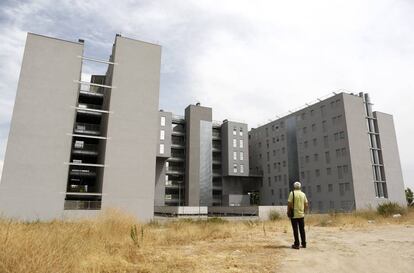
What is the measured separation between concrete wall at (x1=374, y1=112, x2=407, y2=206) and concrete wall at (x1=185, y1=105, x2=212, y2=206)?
34.6 metres

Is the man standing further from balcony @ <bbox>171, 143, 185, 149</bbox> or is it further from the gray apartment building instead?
balcony @ <bbox>171, 143, 185, 149</bbox>

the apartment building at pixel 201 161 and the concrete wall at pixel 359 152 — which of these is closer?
the concrete wall at pixel 359 152

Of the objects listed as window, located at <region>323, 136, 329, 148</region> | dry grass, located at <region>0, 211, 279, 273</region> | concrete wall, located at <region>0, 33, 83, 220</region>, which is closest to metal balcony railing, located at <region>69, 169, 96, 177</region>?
concrete wall, located at <region>0, 33, 83, 220</region>

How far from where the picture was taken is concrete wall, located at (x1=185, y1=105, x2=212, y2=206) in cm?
6200

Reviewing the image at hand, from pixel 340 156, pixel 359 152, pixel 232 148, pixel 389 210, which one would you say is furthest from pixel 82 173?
pixel 359 152

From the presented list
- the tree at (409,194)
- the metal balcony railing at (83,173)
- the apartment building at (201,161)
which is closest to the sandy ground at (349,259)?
the metal balcony railing at (83,173)

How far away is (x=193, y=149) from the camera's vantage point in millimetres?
64688

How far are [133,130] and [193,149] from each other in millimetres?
27741

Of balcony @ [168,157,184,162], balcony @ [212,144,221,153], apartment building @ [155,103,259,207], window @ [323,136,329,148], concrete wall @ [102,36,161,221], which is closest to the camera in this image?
concrete wall @ [102,36,161,221]

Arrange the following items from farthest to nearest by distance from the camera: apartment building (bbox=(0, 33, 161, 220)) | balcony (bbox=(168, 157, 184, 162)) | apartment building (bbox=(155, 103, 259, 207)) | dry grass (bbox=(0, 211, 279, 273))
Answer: balcony (bbox=(168, 157, 184, 162)), apartment building (bbox=(155, 103, 259, 207)), apartment building (bbox=(0, 33, 161, 220)), dry grass (bbox=(0, 211, 279, 273))

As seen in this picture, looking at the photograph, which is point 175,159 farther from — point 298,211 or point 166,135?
point 298,211

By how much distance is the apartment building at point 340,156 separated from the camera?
169 feet

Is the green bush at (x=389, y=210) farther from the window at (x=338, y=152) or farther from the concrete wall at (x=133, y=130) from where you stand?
the window at (x=338, y=152)

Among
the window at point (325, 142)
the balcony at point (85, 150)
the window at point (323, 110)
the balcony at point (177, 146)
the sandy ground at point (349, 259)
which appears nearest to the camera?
the sandy ground at point (349, 259)
